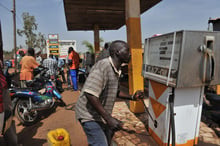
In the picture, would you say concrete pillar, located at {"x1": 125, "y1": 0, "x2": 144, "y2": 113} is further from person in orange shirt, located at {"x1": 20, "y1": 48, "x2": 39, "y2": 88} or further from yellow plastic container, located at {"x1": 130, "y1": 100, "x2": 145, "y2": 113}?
person in orange shirt, located at {"x1": 20, "y1": 48, "x2": 39, "y2": 88}

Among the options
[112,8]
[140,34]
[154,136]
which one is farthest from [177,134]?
[112,8]

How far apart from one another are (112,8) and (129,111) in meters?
4.33

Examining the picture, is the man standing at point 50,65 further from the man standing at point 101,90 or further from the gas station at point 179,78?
the man standing at point 101,90

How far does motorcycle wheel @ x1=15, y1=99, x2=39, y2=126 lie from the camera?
3.53 meters

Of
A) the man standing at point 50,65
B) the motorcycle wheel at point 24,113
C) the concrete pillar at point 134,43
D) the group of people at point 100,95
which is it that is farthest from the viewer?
the man standing at point 50,65

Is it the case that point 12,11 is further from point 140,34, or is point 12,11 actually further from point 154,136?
point 154,136

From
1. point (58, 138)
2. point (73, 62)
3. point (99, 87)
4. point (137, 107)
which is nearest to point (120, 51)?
point (99, 87)

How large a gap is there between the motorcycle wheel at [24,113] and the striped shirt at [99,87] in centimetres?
258

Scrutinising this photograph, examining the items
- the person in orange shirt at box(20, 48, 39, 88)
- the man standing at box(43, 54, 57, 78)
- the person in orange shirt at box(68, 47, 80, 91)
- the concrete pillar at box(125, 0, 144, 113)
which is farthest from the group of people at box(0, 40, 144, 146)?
the man standing at box(43, 54, 57, 78)

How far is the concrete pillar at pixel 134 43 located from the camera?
383 cm

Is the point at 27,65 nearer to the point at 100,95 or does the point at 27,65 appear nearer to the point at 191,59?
the point at 100,95

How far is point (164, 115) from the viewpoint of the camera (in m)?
2.32

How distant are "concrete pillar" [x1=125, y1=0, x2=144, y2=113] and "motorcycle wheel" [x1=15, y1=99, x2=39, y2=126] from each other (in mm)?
2494

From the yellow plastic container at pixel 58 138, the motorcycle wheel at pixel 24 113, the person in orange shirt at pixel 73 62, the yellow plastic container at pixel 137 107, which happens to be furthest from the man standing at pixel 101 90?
the person in orange shirt at pixel 73 62
